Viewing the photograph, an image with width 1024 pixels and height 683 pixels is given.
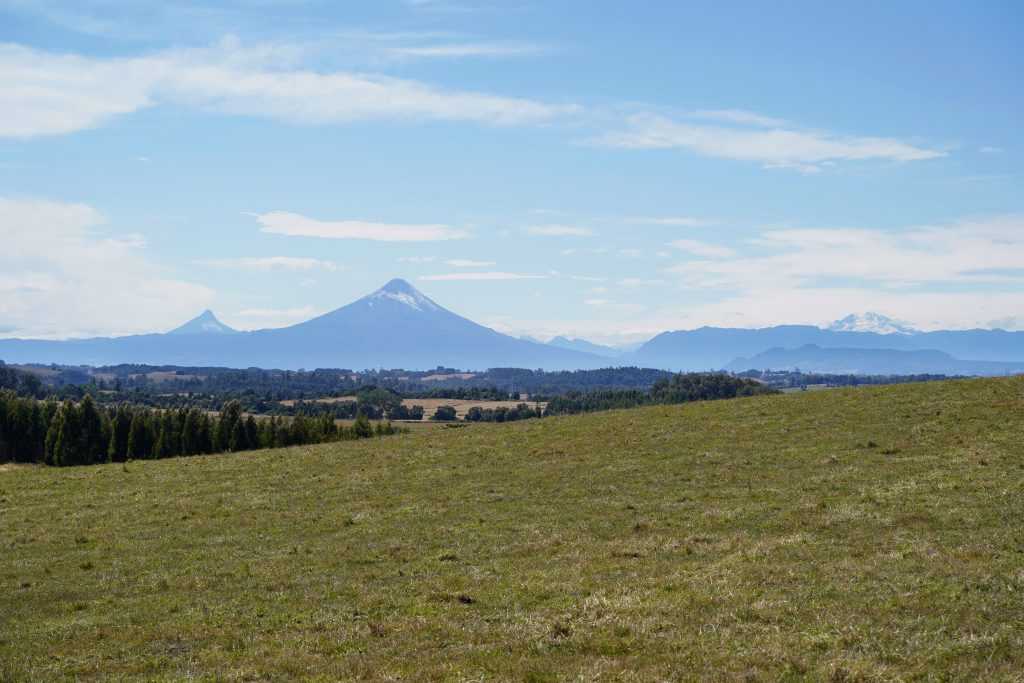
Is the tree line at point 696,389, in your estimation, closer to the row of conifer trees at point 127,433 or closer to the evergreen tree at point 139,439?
the row of conifer trees at point 127,433

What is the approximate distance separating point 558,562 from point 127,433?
3255 inches

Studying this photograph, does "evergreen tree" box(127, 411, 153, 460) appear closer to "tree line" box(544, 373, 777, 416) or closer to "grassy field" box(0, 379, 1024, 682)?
"grassy field" box(0, 379, 1024, 682)

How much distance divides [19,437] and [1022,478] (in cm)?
10279

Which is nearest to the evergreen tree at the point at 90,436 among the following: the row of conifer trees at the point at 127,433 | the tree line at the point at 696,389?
the row of conifer trees at the point at 127,433

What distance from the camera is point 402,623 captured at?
15867 millimetres

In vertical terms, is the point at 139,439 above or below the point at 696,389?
below

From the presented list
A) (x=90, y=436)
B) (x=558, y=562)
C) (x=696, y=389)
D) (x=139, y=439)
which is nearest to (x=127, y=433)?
(x=139, y=439)

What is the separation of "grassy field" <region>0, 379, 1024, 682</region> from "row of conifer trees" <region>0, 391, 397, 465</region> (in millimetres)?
48048

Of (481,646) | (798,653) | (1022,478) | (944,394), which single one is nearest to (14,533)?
(481,646)

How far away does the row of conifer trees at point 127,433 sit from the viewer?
281ft

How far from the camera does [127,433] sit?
90.6 meters

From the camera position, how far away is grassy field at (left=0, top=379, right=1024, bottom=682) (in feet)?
44.8

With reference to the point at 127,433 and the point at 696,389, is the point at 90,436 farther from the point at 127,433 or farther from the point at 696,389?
the point at 696,389

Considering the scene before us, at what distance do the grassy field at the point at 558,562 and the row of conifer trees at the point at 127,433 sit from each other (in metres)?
48.0
